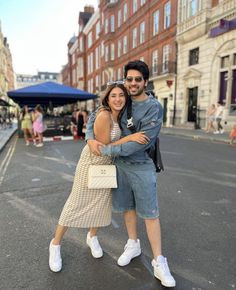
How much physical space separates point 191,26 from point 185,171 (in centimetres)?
1724

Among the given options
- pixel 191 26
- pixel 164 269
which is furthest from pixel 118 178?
pixel 191 26

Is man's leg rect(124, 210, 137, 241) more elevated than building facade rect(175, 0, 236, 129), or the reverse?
building facade rect(175, 0, 236, 129)

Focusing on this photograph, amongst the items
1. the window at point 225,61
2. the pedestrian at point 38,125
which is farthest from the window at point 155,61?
the pedestrian at point 38,125

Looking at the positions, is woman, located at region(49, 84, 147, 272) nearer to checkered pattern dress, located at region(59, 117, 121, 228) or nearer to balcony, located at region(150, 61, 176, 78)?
checkered pattern dress, located at region(59, 117, 121, 228)

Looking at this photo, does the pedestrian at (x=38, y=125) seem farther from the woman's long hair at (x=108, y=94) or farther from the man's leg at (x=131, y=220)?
the woman's long hair at (x=108, y=94)

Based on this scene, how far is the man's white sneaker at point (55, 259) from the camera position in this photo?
256cm

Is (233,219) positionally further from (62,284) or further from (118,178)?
(62,284)

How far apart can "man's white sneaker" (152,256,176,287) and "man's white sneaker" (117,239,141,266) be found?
1.01 feet

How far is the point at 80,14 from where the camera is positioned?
53.0 m

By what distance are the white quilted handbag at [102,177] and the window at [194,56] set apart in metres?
20.5

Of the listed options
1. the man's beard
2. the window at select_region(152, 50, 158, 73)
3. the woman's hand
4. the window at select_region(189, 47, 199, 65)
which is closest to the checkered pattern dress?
the woman's hand

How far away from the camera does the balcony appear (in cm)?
2355

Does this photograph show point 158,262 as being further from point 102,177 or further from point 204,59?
point 204,59

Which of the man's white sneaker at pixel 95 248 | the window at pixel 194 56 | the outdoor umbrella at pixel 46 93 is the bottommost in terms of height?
the man's white sneaker at pixel 95 248
